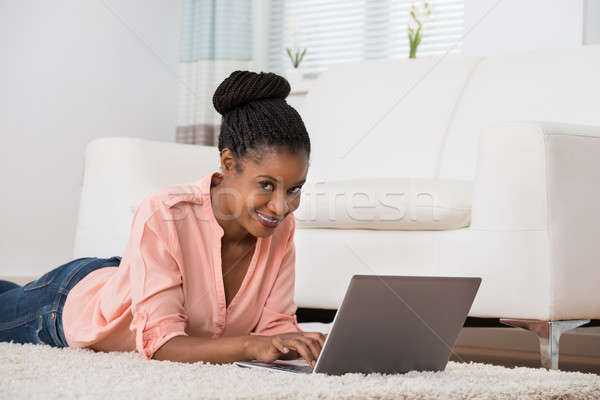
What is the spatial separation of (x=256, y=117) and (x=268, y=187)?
0.13 m

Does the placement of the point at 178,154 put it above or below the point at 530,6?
below

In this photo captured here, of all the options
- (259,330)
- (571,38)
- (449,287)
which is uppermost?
(571,38)

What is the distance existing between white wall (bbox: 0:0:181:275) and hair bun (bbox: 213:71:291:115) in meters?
2.32

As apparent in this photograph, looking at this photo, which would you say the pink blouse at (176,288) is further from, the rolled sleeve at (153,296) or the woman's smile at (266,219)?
the woman's smile at (266,219)

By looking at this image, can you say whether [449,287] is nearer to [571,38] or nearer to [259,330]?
[259,330]

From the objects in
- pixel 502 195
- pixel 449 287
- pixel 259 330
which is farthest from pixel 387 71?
pixel 449 287

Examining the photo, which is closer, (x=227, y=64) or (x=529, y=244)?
(x=529, y=244)

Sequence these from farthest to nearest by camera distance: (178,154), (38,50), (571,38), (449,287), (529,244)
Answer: (38,50) < (571,38) < (178,154) < (529,244) < (449,287)

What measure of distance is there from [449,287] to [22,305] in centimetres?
93

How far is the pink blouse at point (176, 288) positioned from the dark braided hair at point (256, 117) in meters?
0.12

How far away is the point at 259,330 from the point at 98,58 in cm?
259

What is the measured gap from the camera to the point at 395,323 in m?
1.02

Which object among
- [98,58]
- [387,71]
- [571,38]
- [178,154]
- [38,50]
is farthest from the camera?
[98,58]

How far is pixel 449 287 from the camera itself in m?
1.04
